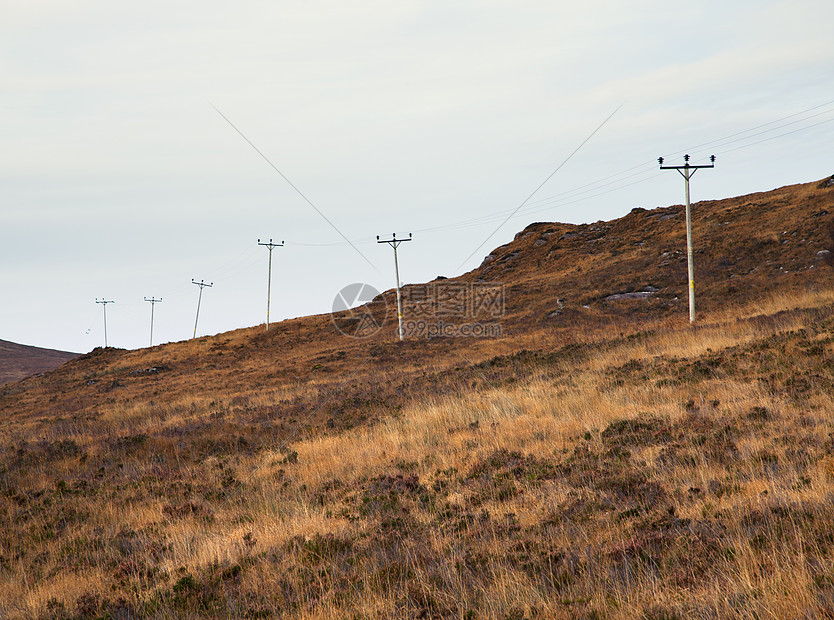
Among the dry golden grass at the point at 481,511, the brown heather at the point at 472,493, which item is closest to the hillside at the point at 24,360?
the brown heather at the point at 472,493

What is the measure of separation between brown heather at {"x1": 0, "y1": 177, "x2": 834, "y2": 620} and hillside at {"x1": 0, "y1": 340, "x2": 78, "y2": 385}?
76206mm

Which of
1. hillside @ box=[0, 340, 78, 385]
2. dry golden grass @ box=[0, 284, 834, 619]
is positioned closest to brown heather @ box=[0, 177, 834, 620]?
dry golden grass @ box=[0, 284, 834, 619]

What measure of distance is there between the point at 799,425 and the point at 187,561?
9.92 meters

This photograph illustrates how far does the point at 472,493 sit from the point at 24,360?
119m

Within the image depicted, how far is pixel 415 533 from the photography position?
745 cm

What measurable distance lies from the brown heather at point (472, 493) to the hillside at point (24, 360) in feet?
250

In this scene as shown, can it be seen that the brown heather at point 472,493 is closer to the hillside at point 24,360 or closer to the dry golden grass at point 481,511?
the dry golden grass at point 481,511

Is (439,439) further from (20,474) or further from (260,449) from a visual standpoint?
(20,474)

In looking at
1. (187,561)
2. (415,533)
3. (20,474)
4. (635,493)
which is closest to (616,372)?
(635,493)

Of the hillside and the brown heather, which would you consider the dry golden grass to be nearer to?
the brown heather

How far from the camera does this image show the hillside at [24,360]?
287ft

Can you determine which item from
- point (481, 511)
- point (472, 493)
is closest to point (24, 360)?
point (472, 493)

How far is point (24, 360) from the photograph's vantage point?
10231 cm

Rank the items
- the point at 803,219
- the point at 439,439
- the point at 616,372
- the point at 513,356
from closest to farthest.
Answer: the point at 439,439
the point at 616,372
the point at 513,356
the point at 803,219
